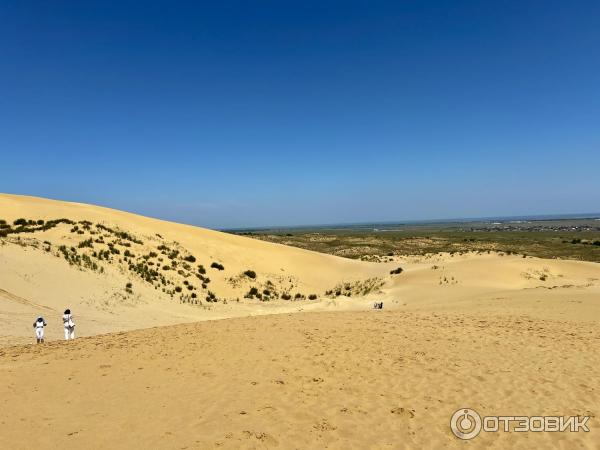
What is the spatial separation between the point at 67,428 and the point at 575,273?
1575 inches

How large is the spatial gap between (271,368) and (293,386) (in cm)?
140

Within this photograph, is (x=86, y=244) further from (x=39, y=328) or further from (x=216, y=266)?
(x=39, y=328)

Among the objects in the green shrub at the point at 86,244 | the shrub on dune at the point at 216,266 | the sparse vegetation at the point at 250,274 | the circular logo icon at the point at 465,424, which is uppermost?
the green shrub at the point at 86,244

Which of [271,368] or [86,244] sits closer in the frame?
[271,368]

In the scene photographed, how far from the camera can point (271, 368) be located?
32.9ft

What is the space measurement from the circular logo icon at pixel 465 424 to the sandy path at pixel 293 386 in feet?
0.54

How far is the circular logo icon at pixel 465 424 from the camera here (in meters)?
6.59

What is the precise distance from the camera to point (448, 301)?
24.3 metres

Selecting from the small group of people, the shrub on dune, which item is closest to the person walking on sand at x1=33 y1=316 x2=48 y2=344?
the small group of people

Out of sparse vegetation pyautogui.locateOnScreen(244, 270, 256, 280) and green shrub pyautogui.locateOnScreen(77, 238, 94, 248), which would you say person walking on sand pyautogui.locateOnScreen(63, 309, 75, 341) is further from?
sparse vegetation pyautogui.locateOnScreen(244, 270, 256, 280)

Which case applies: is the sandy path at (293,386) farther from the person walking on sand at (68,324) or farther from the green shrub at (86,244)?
the green shrub at (86,244)

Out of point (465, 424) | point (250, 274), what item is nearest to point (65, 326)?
point (465, 424)

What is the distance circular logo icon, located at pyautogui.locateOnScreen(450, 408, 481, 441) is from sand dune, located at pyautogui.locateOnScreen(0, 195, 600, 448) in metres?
0.16

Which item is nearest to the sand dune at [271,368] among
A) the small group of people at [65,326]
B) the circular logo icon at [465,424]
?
the circular logo icon at [465,424]
